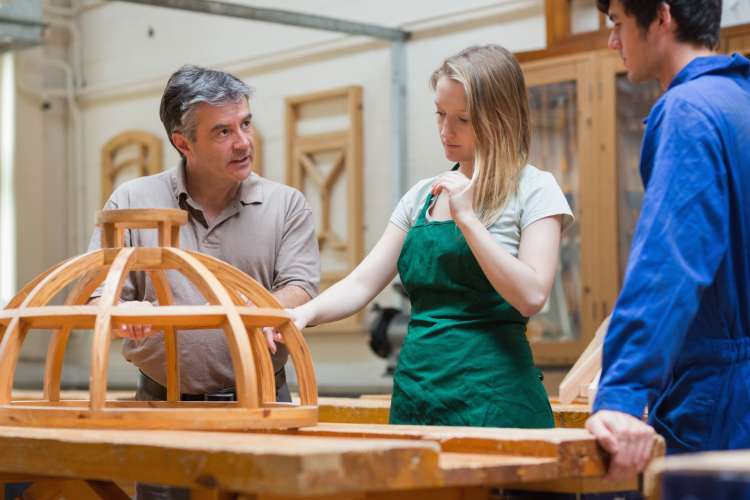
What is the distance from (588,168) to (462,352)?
3906 millimetres

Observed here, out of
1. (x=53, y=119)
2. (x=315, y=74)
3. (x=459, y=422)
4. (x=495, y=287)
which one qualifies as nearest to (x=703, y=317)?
(x=495, y=287)

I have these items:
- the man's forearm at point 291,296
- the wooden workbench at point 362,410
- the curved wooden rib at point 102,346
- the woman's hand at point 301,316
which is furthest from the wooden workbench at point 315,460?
the wooden workbench at point 362,410

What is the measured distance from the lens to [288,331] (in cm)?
252

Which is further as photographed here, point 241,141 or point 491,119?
point 241,141

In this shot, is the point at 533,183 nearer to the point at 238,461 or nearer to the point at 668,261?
the point at 668,261

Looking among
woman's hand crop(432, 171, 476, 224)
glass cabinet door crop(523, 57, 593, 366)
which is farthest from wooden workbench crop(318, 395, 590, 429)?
glass cabinet door crop(523, 57, 593, 366)

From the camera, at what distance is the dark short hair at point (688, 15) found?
82.3 inches

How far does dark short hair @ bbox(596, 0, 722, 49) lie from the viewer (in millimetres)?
2090

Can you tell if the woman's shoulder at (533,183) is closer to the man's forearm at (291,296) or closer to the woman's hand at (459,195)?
the woman's hand at (459,195)

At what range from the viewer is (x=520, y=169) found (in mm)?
2594

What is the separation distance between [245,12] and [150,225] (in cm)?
488

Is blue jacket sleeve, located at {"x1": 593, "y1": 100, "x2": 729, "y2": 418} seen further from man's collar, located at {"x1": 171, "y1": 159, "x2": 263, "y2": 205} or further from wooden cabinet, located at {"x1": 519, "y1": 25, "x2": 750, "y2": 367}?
wooden cabinet, located at {"x1": 519, "y1": 25, "x2": 750, "y2": 367}

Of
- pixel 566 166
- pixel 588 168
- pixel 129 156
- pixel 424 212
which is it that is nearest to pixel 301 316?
pixel 424 212

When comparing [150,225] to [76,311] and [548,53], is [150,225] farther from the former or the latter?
[548,53]
